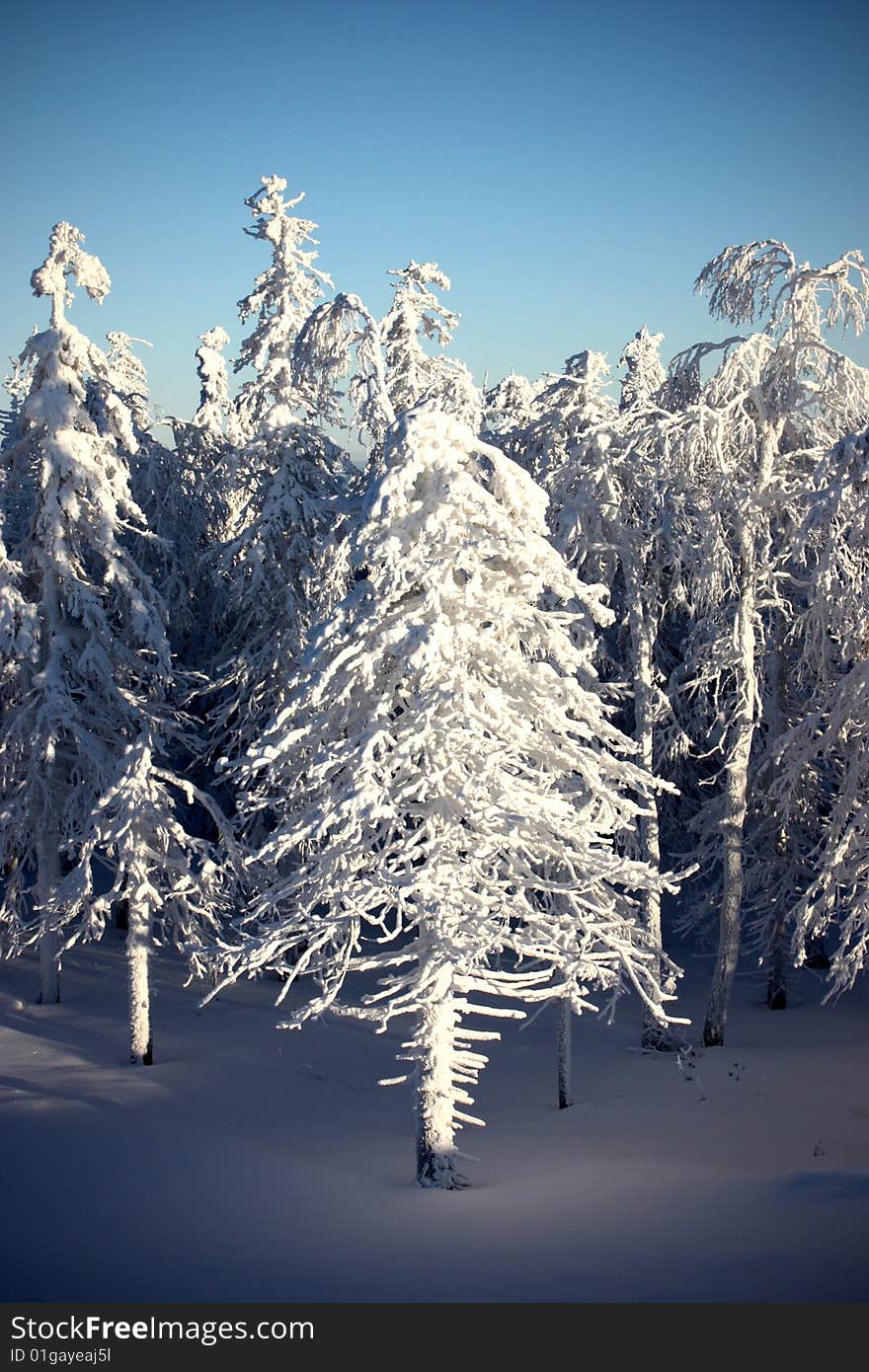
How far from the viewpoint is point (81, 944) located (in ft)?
73.2

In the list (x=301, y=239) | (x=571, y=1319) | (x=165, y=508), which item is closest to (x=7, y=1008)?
(x=165, y=508)

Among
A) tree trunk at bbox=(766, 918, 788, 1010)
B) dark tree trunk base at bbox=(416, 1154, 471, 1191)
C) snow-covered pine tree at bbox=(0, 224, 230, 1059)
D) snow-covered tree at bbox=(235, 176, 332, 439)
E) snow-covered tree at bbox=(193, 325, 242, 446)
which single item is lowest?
dark tree trunk base at bbox=(416, 1154, 471, 1191)

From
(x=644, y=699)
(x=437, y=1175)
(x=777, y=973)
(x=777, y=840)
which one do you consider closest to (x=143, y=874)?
(x=437, y=1175)

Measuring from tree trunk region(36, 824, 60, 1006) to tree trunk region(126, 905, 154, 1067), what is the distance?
1863 millimetres

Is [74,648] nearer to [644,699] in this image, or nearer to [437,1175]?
[644,699]

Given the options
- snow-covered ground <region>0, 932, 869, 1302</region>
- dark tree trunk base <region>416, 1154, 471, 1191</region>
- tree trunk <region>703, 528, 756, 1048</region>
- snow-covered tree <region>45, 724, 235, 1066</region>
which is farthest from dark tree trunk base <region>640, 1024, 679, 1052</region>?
snow-covered tree <region>45, 724, 235, 1066</region>

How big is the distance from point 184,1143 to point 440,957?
5189 millimetres

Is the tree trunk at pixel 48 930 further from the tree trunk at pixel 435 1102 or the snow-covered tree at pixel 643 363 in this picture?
the snow-covered tree at pixel 643 363

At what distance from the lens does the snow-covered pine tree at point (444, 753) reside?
945 cm

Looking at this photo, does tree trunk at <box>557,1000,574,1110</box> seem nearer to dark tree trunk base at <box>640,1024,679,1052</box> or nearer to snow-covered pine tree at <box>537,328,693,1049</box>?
snow-covered pine tree at <box>537,328,693,1049</box>

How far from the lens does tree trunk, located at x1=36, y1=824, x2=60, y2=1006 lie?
17.1 m

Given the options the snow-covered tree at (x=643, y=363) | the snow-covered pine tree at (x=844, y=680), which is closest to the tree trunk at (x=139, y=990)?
the snow-covered pine tree at (x=844, y=680)

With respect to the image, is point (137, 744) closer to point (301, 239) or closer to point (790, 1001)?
point (301, 239)

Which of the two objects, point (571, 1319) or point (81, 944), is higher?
point (81, 944)
